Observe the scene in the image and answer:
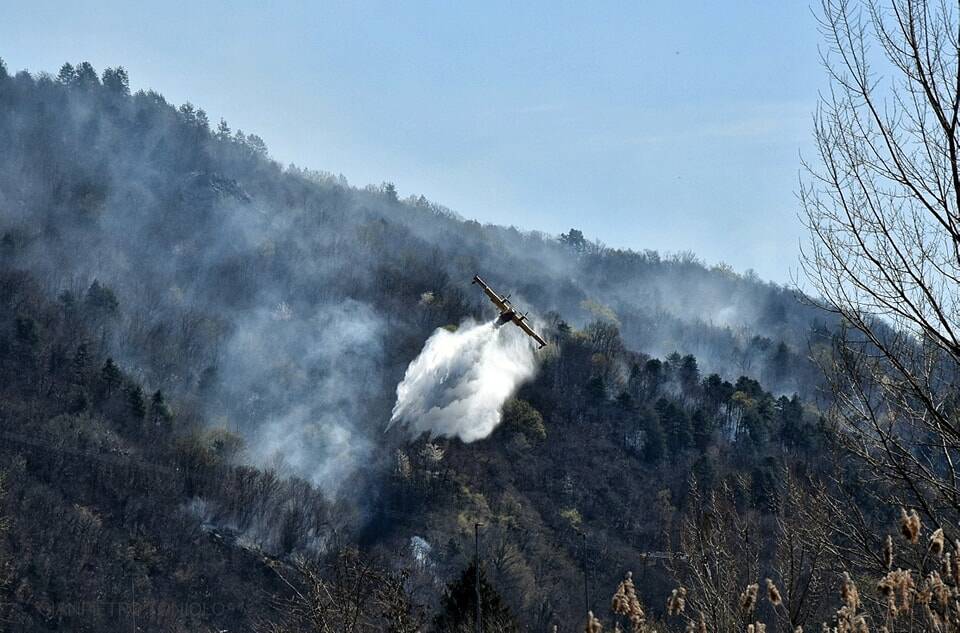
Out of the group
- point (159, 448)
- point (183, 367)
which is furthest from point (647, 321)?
point (159, 448)

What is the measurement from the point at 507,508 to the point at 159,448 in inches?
902

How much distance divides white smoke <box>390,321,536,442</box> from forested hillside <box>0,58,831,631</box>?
67.2 inches

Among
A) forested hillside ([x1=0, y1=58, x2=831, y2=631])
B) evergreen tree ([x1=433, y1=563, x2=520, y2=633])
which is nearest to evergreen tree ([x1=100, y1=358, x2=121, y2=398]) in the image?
forested hillside ([x1=0, y1=58, x2=831, y2=631])

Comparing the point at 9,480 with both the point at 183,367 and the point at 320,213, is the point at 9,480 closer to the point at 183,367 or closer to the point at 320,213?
the point at 183,367

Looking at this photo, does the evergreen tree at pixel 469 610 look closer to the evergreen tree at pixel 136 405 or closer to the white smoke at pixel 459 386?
Result: the white smoke at pixel 459 386

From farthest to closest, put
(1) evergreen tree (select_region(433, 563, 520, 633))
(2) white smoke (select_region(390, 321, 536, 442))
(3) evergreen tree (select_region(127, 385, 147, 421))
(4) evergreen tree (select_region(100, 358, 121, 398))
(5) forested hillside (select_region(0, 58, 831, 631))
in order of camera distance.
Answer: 1. (2) white smoke (select_region(390, 321, 536, 442))
2. (4) evergreen tree (select_region(100, 358, 121, 398))
3. (3) evergreen tree (select_region(127, 385, 147, 421))
4. (5) forested hillside (select_region(0, 58, 831, 631))
5. (1) evergreen tree (select_region(433, 563, 520, 633))

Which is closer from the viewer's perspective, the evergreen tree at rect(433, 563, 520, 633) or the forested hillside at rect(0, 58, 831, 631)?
the evergreen tree at rect(433, 563, 520, 633)

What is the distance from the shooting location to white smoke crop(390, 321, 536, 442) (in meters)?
79.4

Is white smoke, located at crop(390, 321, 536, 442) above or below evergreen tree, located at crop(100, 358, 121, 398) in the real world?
above

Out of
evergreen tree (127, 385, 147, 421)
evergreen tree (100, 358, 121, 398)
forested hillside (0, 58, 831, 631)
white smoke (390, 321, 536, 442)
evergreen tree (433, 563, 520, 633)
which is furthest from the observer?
white smoke (390, 321, 536, 442)

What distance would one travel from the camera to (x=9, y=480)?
58812 mm

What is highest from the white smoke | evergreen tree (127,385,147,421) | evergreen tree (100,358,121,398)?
the white smoke

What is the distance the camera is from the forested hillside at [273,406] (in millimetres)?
60188

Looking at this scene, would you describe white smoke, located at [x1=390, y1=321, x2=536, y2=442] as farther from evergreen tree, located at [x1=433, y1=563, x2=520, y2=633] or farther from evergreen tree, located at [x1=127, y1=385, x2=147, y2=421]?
evergreen tree, located at [x1=433, y1=563, x2=520, y2=633]
